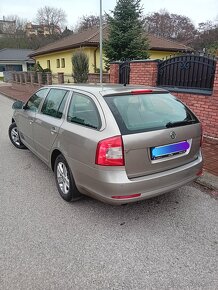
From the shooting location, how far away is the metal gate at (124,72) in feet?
28.8

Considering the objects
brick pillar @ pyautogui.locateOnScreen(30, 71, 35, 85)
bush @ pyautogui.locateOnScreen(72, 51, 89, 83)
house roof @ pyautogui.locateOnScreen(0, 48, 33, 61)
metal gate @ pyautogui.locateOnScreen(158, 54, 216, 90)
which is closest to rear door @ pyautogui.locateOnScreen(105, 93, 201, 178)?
metal gate @ pyautogui.locateOnScreen(158, 54, 216, 90)

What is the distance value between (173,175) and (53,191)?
5.99 feet

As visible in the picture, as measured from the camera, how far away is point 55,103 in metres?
3.96

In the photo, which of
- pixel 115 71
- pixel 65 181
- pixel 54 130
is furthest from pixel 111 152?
pixel 115 71

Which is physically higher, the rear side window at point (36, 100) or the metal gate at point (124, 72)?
the metal gate at point (124, 72)

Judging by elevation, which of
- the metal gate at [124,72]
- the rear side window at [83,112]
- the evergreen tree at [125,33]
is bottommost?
the rear side window at [83,112]

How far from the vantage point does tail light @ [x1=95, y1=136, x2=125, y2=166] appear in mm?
2693

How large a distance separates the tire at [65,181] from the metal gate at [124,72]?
591 cm

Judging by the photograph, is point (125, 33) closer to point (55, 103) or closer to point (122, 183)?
point (55, 103)

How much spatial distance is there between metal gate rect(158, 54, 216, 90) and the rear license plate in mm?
3660

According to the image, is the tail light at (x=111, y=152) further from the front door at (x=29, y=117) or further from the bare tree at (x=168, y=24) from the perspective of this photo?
the bare tree at (x=168, y=24)

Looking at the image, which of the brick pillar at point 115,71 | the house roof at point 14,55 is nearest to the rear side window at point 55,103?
the brick pillar at point 115,71

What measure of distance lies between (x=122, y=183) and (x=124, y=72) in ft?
22.7

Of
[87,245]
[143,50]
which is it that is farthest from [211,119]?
[143,50]
